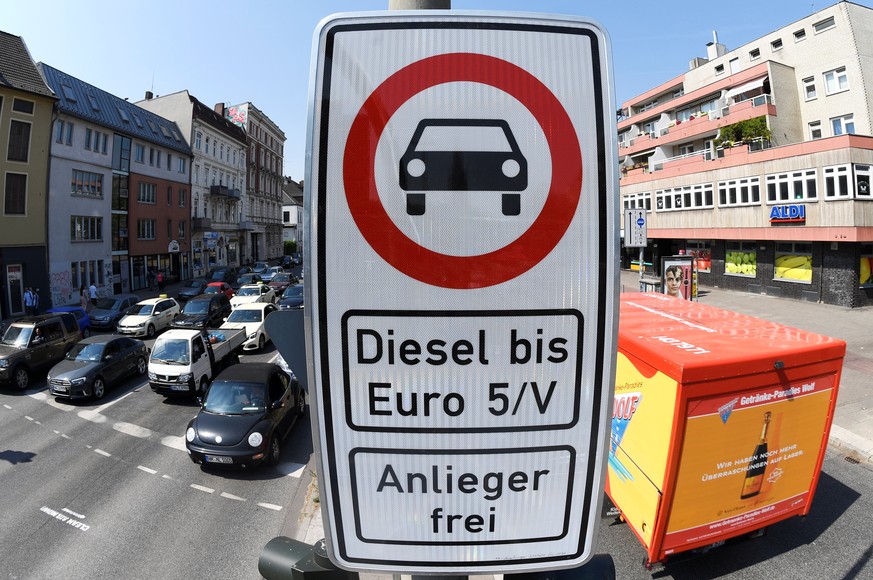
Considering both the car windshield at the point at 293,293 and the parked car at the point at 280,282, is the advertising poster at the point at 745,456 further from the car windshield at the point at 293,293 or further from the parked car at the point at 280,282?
the parked car at the point at 280,282

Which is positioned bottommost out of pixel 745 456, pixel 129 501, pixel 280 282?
pixel 129 501

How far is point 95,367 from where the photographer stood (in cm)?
1231

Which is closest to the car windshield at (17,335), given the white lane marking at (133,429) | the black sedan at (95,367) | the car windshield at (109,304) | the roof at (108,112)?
the black sedan at (95,367)

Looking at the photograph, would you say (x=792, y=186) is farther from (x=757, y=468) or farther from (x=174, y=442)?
(x=174, y=442)

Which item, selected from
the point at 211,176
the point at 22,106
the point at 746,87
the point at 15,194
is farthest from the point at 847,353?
the point at 211,176

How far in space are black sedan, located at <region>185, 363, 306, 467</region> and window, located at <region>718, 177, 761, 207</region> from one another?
25.3m

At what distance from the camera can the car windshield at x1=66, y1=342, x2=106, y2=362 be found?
502 inches

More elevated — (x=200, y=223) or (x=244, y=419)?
(x=200, y=223)

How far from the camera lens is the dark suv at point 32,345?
42.3 ft

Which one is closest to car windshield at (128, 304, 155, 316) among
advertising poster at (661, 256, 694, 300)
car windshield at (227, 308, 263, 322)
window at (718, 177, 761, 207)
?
car windshield at (227, 308, 263, 322)

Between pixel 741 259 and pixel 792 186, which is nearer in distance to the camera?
pixel 792 186

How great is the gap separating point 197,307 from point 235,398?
518 inches

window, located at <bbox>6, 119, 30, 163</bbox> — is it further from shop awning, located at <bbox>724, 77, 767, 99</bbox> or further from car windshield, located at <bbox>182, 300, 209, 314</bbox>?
shop awning, located at <bbox>724, 77, 767, 99</bbox>

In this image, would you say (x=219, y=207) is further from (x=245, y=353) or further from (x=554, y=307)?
(x=554, y=307)
